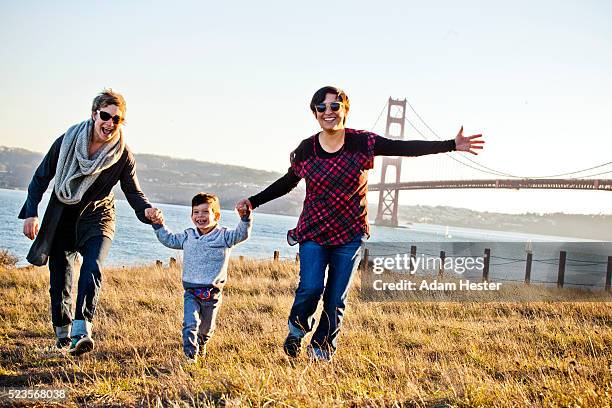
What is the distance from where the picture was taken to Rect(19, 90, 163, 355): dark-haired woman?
137 inches

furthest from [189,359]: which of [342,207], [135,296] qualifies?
[135,296]

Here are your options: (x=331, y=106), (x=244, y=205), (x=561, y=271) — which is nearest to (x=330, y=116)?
(x=331, y=106)

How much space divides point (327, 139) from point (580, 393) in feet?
5.60

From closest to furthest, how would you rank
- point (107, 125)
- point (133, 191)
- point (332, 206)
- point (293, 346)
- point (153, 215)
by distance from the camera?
point (332, 206) < point (293, 346) < point (107, 125) < point (153, 215) < point (133, 191)

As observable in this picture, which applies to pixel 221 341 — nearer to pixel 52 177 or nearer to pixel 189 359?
pixel 189 359

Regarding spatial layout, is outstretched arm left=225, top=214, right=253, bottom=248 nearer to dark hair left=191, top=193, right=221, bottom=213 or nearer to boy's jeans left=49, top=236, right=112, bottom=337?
dark hair left=191, top=193, right=221, bottom=213

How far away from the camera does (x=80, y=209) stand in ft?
11.9

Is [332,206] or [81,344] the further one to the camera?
[81,344]

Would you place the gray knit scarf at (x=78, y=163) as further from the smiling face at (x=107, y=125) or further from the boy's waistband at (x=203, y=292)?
the boy's waistband at (x=203, y=292)

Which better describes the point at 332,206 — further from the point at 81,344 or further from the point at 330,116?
the point at 81,344

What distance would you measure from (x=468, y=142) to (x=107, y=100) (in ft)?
6.54

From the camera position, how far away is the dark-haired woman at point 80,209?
3.49 m

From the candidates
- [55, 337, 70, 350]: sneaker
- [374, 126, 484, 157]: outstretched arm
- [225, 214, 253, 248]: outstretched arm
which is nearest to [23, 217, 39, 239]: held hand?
[55, 337, 70, 350]: sneaker

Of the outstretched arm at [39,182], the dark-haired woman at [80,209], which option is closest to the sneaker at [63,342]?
the dark-haired woman at [80,209]
